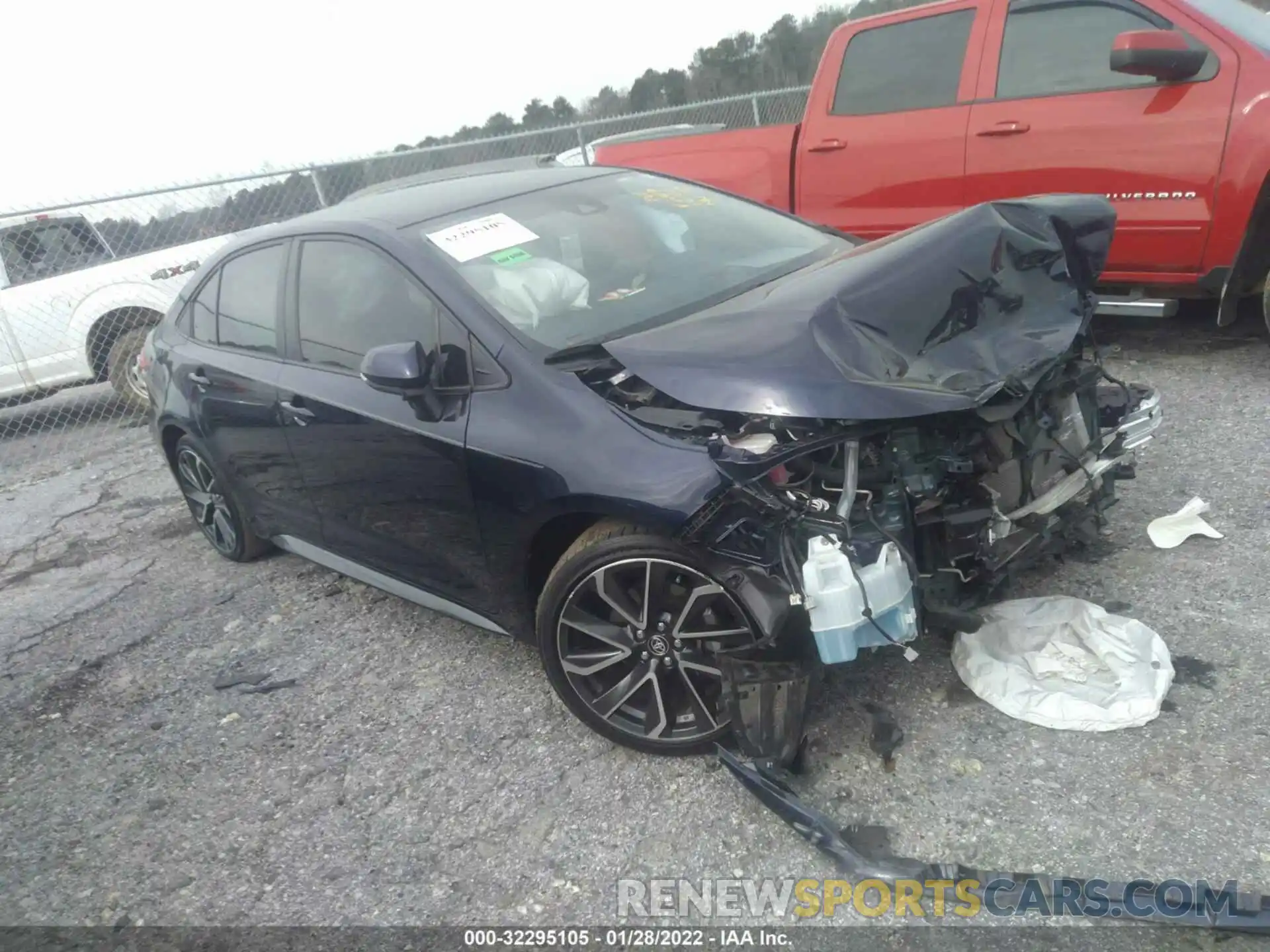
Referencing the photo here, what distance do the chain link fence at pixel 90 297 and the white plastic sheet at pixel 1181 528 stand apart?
5081 millimetres

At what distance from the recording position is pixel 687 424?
256cm

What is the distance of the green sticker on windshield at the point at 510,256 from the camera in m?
3.21

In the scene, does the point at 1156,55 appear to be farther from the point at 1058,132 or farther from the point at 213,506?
the point at 213,506

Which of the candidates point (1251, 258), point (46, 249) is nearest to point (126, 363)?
→ point (46, 249)

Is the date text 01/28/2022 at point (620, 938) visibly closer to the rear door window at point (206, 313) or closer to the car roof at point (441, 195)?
the car roof at point (441, 195)

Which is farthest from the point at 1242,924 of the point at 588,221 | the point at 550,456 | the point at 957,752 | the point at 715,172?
the point at 715,172

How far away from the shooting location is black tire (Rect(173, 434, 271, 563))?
14.7 feet

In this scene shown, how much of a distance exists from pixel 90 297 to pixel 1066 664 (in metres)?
8.14

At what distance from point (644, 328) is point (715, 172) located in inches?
138

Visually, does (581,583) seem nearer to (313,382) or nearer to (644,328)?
(644,328)

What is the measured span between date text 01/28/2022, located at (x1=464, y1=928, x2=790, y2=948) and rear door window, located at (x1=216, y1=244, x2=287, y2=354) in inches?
95.1

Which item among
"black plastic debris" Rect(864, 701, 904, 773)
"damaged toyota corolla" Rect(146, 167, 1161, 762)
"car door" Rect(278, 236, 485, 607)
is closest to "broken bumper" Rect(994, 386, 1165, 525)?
"damaged toyota corolla" Rect(146, 167, 1161, 762)

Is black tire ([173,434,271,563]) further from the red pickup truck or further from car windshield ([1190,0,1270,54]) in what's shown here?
car windshield ([1190,0,1270,54])

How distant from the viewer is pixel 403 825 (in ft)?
9.17
